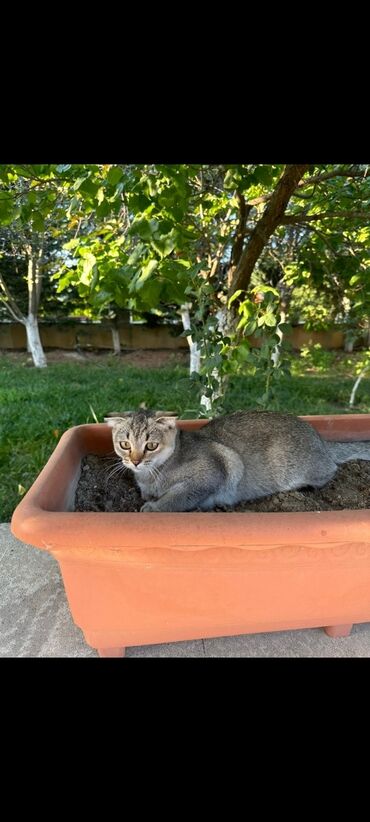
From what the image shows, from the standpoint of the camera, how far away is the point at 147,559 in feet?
3.86

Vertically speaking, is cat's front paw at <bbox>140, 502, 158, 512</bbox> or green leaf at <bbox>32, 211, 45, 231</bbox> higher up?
green leaf at <bbox>32, 211, 45, 231</bbox>

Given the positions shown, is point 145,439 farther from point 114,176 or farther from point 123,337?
point 123,337

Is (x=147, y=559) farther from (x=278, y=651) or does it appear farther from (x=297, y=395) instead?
(x=297, y=395)

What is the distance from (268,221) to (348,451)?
118 centimetres

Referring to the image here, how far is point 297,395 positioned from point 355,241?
9.74 ft

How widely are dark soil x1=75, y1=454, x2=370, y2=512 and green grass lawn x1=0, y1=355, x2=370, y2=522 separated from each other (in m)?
0.64

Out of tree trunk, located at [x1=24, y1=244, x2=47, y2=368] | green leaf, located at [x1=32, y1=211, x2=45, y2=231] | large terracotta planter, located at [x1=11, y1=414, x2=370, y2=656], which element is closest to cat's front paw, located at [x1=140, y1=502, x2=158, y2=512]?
large terracotta planter, located at [x1=11, y1=414, x2=370, y2=656]

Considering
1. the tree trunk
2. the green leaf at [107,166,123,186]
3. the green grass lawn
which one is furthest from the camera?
the tree trunk

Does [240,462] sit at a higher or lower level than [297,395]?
higher

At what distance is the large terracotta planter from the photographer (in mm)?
1126

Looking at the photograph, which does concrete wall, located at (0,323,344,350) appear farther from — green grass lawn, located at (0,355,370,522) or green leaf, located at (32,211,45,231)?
green leaf, located at (32,211,45,231)

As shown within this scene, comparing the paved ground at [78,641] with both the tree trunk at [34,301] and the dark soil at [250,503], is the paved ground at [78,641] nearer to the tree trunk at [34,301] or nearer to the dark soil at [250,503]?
the dark soil at [250,503]
